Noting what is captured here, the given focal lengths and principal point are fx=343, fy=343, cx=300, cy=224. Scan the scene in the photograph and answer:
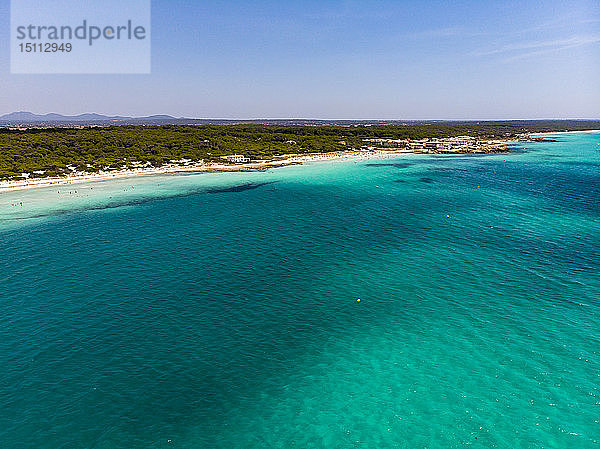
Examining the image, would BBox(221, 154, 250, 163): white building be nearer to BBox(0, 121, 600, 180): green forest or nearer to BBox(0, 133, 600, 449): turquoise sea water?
BBox(0, 121, 600, 180): green forest

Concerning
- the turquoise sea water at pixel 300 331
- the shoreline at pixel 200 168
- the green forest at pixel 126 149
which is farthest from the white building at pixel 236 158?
the turquoise sea water at pixel 300 331

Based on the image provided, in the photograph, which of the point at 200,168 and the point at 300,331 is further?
the point at 200,168

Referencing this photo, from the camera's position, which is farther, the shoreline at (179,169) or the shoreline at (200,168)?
the shoreline at (200,168)

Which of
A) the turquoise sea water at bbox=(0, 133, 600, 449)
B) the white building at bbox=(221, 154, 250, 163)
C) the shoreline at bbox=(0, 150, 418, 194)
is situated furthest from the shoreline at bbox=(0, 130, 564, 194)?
the turquoise sea water at bbox=(0, 133, 600, 449)

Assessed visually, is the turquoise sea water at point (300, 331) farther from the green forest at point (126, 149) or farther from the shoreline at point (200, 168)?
the green forest at point (126, 149)

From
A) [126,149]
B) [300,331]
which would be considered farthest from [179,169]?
[300,331]

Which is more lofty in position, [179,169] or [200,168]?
[200,168]

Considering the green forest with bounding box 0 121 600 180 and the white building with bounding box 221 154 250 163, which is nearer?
the green forest with bounding box 0 121 600 180

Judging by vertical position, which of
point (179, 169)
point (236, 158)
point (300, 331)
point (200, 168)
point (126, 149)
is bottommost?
point (300, 331)

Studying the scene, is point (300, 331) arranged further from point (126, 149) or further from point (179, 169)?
point (126, 149)

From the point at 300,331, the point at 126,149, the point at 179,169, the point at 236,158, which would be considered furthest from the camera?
the point at 126,149
